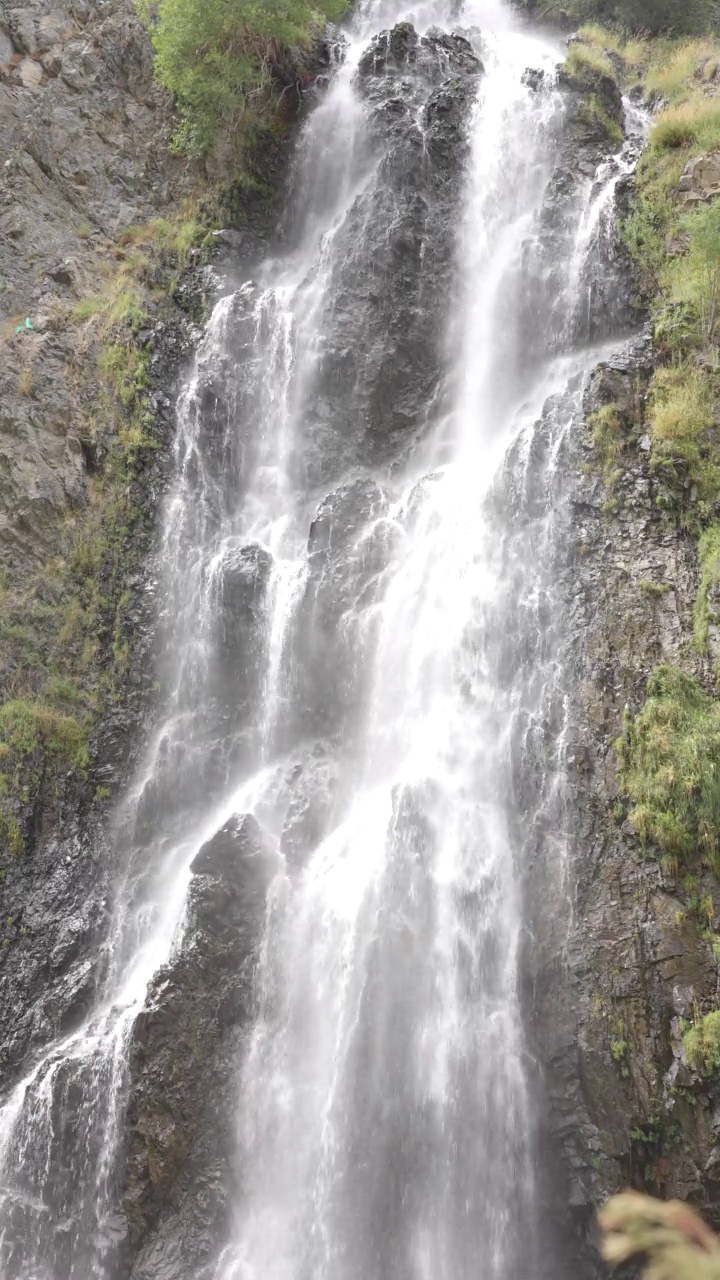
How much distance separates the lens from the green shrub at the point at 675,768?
8.35 m

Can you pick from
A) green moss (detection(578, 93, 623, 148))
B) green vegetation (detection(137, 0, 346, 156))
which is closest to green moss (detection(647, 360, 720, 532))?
green moss (detection(578, 93, 623, 148))

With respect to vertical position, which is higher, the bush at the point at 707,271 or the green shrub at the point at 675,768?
the bush at the point at 707,271

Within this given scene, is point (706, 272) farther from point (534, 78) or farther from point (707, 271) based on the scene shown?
point (534, 78)

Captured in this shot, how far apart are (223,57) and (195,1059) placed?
753 inches

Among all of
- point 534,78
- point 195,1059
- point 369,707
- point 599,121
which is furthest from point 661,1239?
point 534,78

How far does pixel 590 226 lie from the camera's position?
14.5m

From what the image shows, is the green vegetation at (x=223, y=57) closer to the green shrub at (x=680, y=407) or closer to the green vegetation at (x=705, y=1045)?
the green shrub at (x=680, y=407)

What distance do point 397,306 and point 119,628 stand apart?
7.38 metres

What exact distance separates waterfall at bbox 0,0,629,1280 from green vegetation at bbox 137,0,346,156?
1695mm

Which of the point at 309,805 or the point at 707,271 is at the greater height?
the point at 707,271

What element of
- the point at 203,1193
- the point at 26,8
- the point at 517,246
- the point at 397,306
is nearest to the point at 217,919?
the point at 203,1193

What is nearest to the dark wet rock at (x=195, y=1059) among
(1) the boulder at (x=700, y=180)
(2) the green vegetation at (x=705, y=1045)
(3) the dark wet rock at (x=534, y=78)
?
(2) the green vegetation at (x=705, y=1045)

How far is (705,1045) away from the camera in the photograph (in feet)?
24.7

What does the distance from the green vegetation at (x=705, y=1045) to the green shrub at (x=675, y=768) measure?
1.35 m
